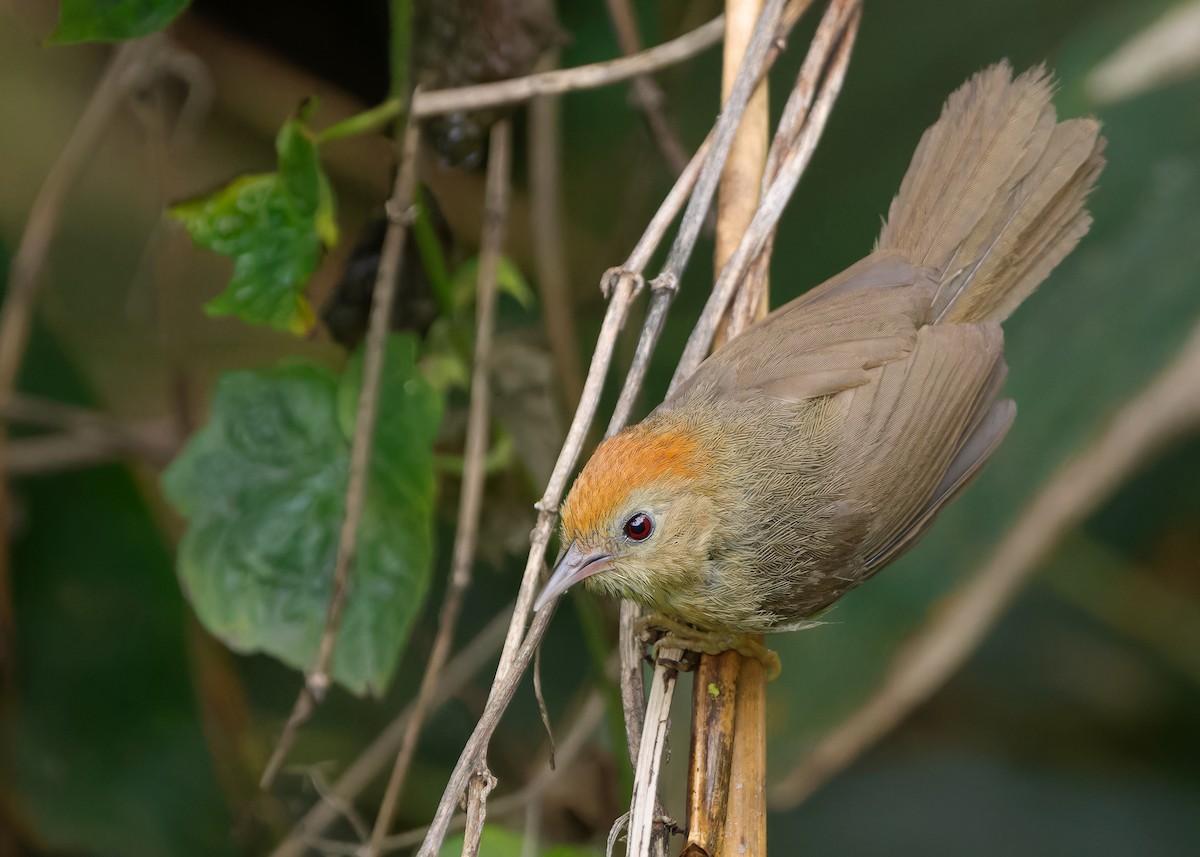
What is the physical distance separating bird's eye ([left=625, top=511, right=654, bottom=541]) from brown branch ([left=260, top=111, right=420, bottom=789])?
64 cm

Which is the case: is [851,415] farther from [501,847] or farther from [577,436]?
[501,847]

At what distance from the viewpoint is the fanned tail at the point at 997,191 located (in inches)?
90.8

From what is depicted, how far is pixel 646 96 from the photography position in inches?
110

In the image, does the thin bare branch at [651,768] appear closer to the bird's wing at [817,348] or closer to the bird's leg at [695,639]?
the bird's leg at [695,639]

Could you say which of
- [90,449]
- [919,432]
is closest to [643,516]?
[919,432]

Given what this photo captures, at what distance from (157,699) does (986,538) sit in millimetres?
2293

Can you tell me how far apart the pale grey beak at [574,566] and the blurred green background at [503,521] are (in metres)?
0.76

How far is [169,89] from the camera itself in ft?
9.96

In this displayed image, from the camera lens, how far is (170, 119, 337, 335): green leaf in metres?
2.17

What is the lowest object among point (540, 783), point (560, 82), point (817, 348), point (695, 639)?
point (540, 783)

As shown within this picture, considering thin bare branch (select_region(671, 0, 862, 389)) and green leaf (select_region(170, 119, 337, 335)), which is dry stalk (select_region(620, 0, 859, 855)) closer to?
thin bare branch (select_region(671, 0, 862, 389))

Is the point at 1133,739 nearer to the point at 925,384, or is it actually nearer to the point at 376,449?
the point at 925,384

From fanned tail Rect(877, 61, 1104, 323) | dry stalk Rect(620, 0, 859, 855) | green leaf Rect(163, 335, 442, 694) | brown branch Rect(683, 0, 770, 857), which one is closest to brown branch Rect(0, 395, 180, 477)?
green leaf Rect(163, 335, 442, 694)

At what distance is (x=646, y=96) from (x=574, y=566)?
138cm
